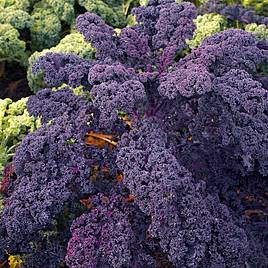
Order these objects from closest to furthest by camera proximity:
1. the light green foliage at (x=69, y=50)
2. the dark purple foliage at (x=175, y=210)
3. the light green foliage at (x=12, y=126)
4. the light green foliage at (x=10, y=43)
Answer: the dark purple foliage at (x=175, y=210) < the light green foliage at (x=12, y=126) < the light green foliage at (x=69, y=50) < the light green foliage at (x=10, y=43)

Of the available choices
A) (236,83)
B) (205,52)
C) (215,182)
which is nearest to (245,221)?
(215,182)

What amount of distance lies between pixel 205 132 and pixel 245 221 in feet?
1.46

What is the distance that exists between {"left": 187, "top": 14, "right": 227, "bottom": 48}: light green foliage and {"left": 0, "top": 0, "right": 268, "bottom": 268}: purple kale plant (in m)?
0.95

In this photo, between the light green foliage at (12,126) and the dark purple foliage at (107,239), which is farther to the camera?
the light green foliage at (12,126)

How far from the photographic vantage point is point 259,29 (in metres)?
3.23

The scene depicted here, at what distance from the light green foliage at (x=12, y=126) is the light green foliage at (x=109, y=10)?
107 cm

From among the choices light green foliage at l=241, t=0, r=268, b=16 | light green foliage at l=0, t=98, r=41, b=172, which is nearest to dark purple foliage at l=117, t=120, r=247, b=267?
light green foliage at l=0, t=98, r=41, b=172

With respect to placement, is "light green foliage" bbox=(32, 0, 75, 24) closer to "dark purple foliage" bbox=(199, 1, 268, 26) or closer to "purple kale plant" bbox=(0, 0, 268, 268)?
"dark purple foliage" bbox=(199, 1, 268, 26)

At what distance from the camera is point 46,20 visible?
12.3 feet

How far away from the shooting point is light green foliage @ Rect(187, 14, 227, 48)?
133 inches

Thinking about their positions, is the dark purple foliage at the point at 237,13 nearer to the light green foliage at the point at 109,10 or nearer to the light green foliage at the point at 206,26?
the light green foliage at the point at 206,26

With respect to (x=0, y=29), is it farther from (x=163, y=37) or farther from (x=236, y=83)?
(x=236, y=83)

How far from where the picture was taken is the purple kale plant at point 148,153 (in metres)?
1.92

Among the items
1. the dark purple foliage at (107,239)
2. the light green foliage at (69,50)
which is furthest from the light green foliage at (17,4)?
the dark purple foliage at (107,239)
